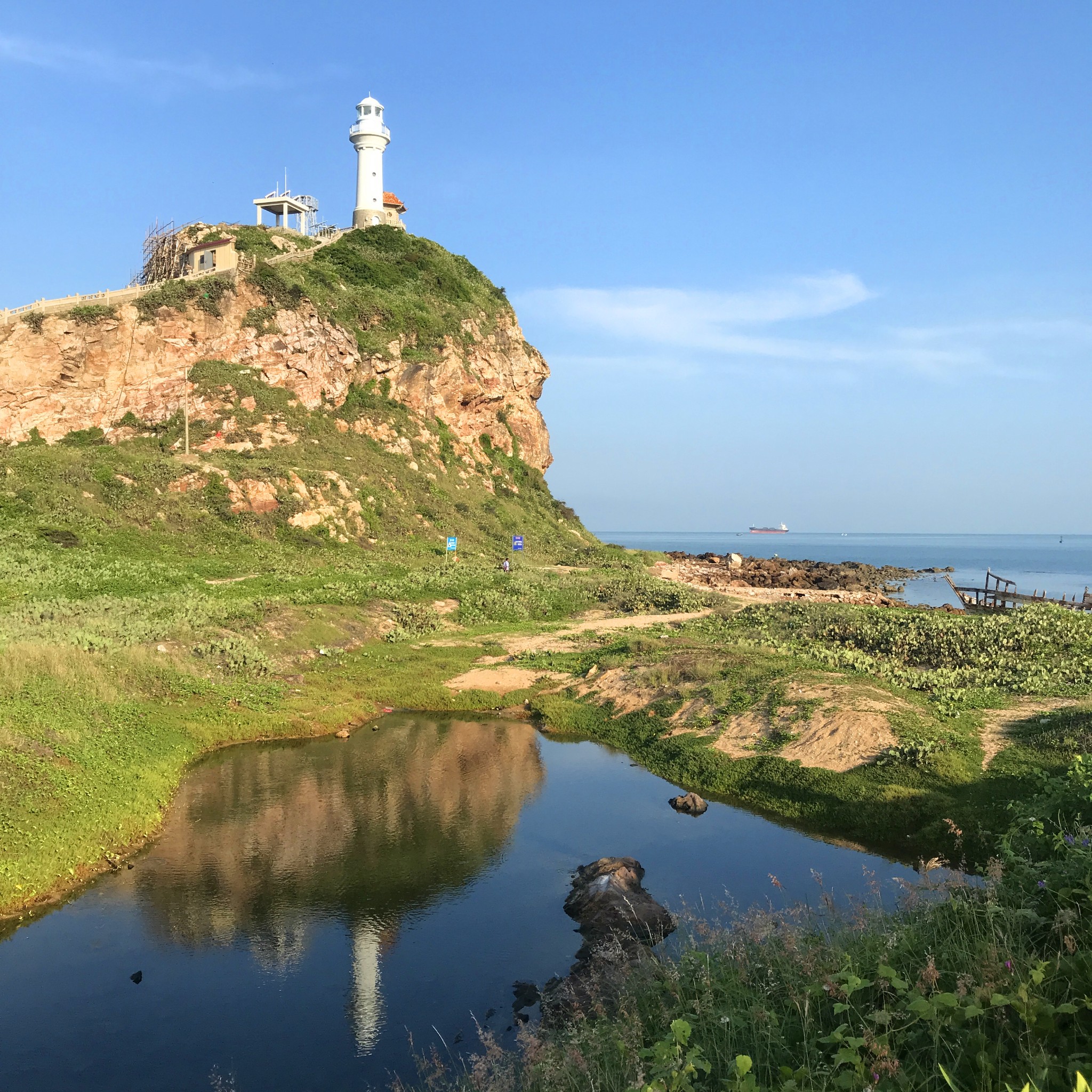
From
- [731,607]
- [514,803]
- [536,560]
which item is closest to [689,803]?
[514,803]

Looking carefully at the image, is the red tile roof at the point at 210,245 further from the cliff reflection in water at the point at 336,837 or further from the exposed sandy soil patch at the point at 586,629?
the cliff reflection in water at the point at 336,837

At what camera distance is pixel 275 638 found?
2961 cm

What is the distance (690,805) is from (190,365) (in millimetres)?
47946

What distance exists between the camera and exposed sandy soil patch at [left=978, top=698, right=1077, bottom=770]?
18.8 m

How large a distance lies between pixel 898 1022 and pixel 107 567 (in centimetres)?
3706

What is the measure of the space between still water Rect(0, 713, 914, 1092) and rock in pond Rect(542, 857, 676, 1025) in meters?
0.38

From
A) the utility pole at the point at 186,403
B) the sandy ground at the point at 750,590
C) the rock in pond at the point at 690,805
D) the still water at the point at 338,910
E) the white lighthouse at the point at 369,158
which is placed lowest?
the still water at the point at 338,910

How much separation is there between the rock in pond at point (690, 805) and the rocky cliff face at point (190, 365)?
44434 millimetres

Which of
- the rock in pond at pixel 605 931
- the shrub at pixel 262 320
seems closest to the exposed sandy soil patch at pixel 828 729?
the rock in pond at pixel 605 931

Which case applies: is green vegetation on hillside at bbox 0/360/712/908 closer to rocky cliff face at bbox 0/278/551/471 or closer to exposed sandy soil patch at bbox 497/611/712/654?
rocky cliff face at bbox 0/278/551/471

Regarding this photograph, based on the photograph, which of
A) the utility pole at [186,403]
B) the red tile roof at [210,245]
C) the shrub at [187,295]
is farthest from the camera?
the red tile roof at [210,245]

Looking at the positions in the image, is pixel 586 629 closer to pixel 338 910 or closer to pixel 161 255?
pixel 338 910

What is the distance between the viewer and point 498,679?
98.9 ft

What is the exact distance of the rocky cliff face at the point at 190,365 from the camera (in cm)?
5003
